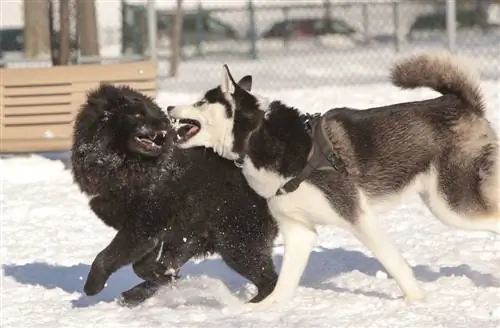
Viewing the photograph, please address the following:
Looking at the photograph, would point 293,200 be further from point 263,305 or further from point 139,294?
point 139,294

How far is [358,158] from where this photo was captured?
520cm

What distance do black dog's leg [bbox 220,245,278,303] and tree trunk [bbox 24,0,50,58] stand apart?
10.2 meters

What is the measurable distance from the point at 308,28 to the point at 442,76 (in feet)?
48.5

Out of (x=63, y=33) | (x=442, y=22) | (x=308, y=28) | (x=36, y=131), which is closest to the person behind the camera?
(x=36, y=131)

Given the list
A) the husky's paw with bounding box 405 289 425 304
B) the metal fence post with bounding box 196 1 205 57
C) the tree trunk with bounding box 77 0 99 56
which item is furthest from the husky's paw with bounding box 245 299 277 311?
the metal fence post with bounding box 196 1 205 57

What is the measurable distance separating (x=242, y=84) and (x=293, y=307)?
1224 mm

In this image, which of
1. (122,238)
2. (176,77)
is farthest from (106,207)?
(176,77)

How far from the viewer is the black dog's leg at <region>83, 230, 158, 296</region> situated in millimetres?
5316

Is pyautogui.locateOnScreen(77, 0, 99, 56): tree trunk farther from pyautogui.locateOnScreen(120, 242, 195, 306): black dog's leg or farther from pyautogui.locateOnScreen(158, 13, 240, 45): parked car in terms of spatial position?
pyautogui.locateOnScreen(120, 242, 195, 306): black dog's leg

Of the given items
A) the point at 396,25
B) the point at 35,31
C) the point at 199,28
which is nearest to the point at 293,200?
the point at 35,31

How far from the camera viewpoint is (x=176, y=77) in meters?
15.4

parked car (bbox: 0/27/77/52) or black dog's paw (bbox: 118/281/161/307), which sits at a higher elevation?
black dog's paw (bbox: 118/281/161/307)

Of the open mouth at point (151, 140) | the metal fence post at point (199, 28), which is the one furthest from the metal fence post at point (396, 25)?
the open mouth at point (151, 140)

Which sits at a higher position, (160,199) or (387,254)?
(160,199)
